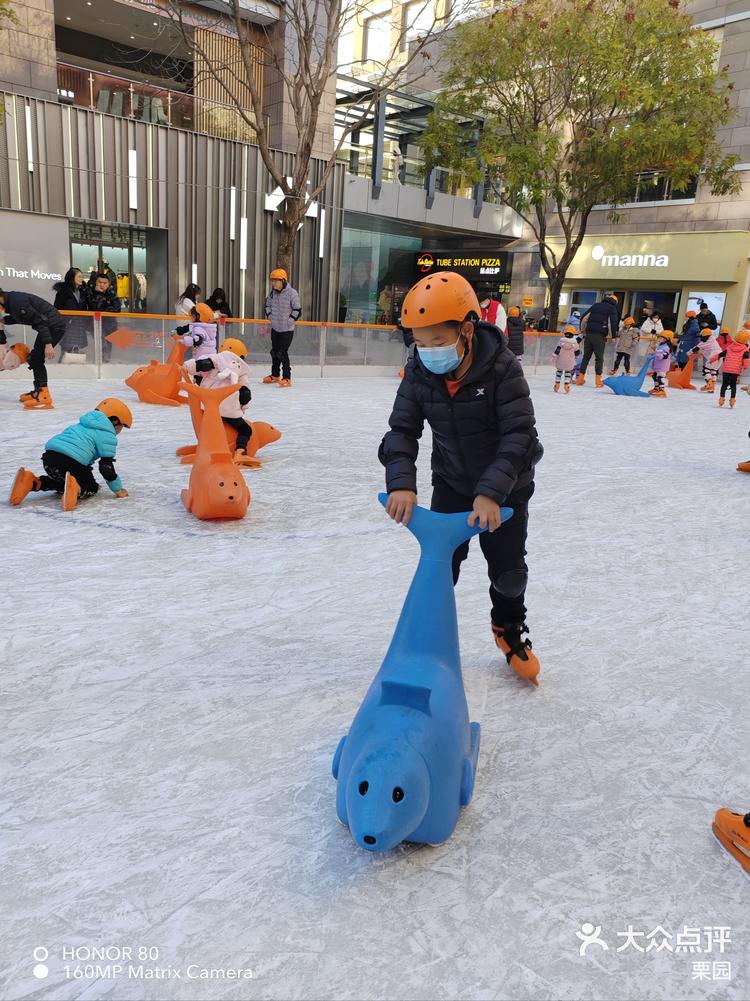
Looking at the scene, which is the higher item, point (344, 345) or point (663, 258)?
point (663, 258)

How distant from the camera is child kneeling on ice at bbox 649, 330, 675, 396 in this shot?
43.3ft

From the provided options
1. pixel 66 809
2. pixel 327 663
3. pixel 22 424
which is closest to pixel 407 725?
pixel 66 809

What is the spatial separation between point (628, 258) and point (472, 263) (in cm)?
511

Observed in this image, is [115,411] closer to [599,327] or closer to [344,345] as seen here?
[344,345]

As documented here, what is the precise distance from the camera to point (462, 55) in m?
18.3

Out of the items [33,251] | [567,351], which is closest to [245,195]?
[33,251]

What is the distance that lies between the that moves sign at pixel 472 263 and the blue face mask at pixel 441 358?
21.4 metres

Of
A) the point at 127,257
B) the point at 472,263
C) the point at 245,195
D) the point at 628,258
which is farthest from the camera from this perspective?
the point at 628,258

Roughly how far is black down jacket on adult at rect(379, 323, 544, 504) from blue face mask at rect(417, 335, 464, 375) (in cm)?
9

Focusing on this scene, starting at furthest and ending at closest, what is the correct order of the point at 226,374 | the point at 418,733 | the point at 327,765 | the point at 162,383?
the point at 162,383 < the point at 226,374 < the point at 327,765 < the point at 418,733

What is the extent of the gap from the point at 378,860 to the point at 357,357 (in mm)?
12348

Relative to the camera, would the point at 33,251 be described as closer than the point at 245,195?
Yes

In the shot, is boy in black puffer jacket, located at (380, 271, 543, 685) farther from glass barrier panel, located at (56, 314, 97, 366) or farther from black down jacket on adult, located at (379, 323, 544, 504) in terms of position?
glass barrier panel, located at (56, 314, 97, 366)

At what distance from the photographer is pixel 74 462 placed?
4.66 m
